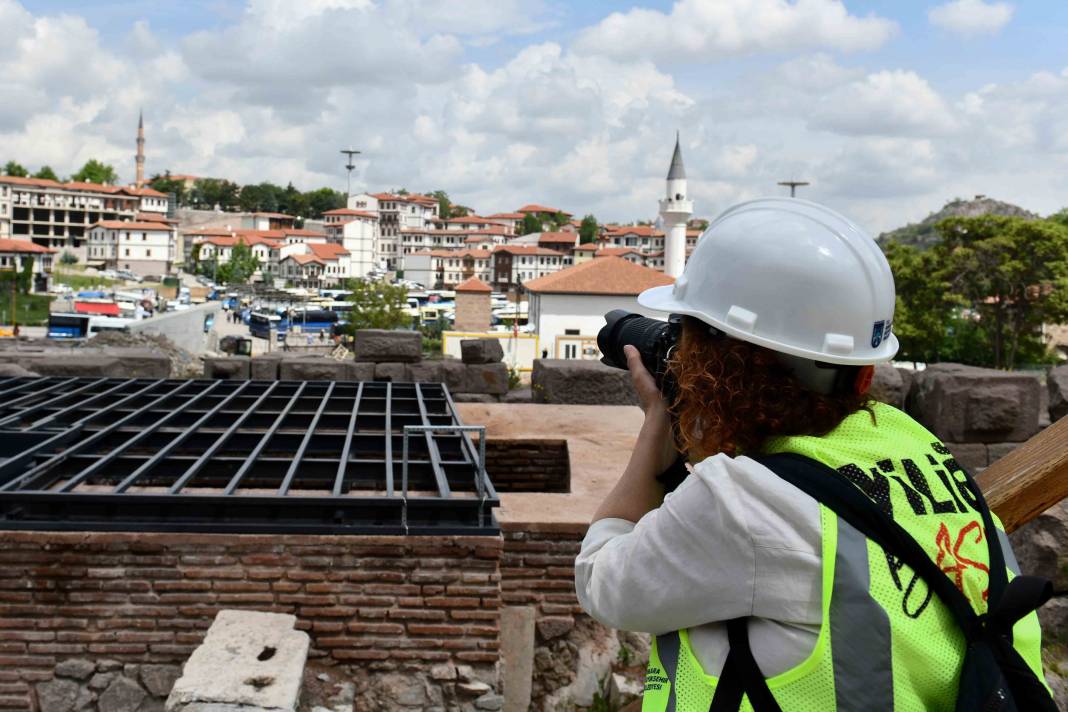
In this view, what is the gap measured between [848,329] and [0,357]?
11.6 metres

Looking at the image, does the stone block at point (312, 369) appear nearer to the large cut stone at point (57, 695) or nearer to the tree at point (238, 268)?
the large cut stone at point (57, 695)

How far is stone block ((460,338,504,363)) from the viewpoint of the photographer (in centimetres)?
1221

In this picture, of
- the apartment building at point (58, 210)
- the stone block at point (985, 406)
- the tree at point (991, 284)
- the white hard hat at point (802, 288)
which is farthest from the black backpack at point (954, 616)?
the apartment building at point (58, 210)

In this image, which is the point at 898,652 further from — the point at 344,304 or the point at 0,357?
the point at 344,304

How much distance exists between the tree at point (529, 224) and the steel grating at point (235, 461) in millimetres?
127916

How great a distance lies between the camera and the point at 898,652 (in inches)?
53.9

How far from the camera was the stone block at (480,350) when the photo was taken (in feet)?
40.1

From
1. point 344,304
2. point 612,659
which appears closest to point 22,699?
point 612,659

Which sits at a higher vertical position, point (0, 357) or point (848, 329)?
point (848, 329)

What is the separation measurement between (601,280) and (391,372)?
126 feet

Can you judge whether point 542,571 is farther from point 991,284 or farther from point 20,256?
point 20,256

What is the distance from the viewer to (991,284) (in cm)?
3750

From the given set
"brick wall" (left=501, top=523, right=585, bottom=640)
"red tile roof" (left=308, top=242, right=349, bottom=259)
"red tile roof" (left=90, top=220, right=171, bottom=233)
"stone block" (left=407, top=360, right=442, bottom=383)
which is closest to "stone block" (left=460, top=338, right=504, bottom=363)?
"stone block" (left=407, top=360, right=442, bottom=383)

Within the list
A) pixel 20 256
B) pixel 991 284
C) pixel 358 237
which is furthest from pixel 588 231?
pixel 991 284
